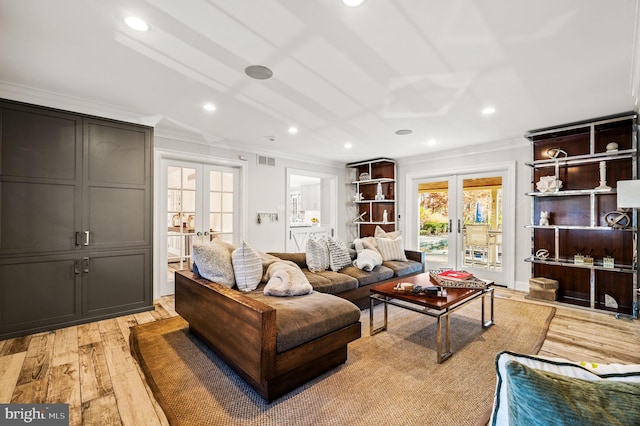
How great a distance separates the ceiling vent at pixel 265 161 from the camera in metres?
5.32

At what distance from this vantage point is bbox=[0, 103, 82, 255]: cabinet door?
2828 mm

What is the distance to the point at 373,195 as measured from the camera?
666cm

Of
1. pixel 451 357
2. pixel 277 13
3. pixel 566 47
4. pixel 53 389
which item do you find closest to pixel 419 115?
pixel 566 47

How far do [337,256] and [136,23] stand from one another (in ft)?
9.89

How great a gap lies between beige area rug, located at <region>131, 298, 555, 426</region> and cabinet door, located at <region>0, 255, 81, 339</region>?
845 mm

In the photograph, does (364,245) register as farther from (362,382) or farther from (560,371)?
(560,371)

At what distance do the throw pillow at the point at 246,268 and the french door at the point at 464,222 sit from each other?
161 inches

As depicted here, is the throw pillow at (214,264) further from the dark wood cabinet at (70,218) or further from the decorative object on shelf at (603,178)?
the decorative object on shelf at (603,178)

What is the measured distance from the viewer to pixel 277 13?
5.91ft

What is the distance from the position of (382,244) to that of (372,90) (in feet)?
7.88

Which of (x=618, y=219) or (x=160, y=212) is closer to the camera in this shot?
(x=618, y=219)

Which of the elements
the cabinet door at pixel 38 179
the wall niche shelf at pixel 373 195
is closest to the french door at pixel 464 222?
the wall niche shelf at pixel 373 195

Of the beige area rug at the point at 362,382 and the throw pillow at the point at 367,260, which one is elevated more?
the throw pillow at the point at 367,260

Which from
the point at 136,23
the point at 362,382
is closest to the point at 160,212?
the point at 136,23
